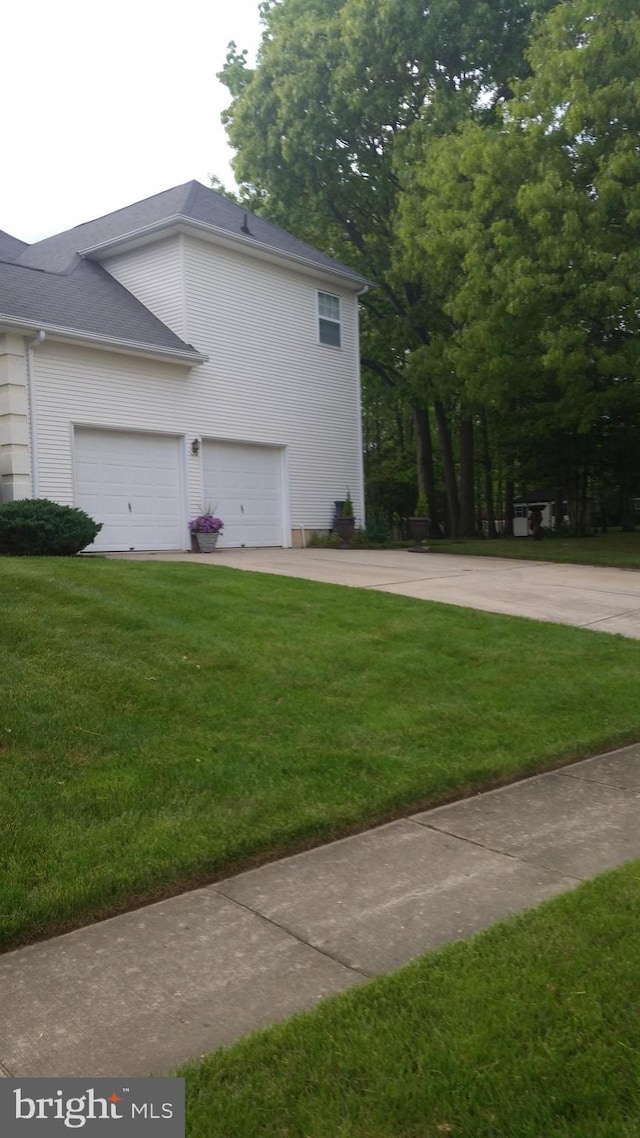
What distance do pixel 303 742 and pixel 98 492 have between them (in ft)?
35.4

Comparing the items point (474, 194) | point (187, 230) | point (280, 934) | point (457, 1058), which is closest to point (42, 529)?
point (187, 230)

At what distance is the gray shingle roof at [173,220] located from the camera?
1747 cm

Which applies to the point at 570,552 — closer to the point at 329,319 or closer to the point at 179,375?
the point at 329,319

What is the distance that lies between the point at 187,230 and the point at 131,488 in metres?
5.08

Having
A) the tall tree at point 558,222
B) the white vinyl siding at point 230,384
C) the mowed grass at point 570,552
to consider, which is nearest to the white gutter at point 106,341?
the white vinyl siding at point 230,384

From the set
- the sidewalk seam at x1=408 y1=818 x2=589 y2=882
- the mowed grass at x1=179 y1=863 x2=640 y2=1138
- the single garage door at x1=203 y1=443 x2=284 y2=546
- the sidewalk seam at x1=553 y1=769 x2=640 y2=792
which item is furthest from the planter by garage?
the mowed grass at x1=179 y1=863 x2=640 y2=1138

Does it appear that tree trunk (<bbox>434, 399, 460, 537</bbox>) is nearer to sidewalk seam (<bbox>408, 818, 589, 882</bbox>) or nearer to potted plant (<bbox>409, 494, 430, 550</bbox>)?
potted plant (<bbox>409, 494, 430, 550</bbox>)

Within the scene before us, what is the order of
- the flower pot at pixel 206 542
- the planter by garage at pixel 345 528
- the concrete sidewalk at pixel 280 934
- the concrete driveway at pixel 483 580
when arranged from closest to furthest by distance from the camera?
the concrete sidewalk at pixel 280 934 → the concrete driveway at pixel 483 580 → the flower pot at pixel 206 542 → the planter by garage at pixel 345 528

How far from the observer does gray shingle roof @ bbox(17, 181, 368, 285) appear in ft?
57.3

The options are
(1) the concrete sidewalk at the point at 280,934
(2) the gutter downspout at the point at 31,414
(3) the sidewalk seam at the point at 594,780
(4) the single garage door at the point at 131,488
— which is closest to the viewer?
(1) the concrete sidewalk at the point at 280,934

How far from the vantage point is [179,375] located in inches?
652

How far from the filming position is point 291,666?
6.73 meters

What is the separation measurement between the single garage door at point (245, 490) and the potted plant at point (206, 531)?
3.15ft

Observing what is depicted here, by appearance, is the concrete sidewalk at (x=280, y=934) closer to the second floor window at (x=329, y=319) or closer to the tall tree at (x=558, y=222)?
the tall tree at (x=558, y=222)
